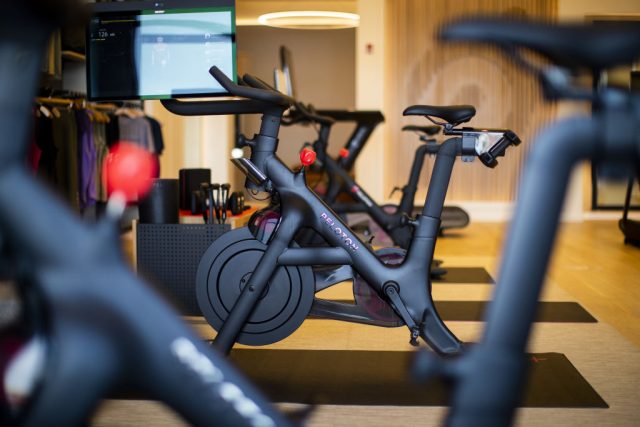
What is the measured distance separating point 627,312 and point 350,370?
169 centimetres

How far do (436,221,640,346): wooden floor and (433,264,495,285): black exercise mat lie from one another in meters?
0.39

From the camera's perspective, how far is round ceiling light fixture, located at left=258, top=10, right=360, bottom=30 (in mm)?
8008

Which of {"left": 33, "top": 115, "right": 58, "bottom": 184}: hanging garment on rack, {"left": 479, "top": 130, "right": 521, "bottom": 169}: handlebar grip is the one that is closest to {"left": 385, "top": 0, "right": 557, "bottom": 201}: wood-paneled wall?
{"left": 33, "top": 115, "right": 58, "bottom": 184}: hanging garment on rack

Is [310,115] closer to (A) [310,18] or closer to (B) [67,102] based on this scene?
(B) [67,102]

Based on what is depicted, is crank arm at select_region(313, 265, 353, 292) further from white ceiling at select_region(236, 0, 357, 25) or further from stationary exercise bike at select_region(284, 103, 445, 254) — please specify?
white ceiling at select_region(236, 0, 357, 25)

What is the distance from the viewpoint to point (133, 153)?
98 cm

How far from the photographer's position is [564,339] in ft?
10.1

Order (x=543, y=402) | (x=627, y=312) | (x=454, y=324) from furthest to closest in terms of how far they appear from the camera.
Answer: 1. (x=627, y=312)
2. (x=454, y=324)
3. (x=543, y=402)

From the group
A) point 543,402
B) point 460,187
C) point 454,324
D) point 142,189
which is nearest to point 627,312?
point 454,324

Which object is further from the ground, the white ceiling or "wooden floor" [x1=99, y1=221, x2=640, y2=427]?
the white ceiling

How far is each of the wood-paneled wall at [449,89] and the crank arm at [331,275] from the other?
581cm

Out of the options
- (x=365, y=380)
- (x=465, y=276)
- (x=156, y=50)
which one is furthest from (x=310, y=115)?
(x=365, y=380)

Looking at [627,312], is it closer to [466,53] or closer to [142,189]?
[142,189]

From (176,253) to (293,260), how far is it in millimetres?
963
